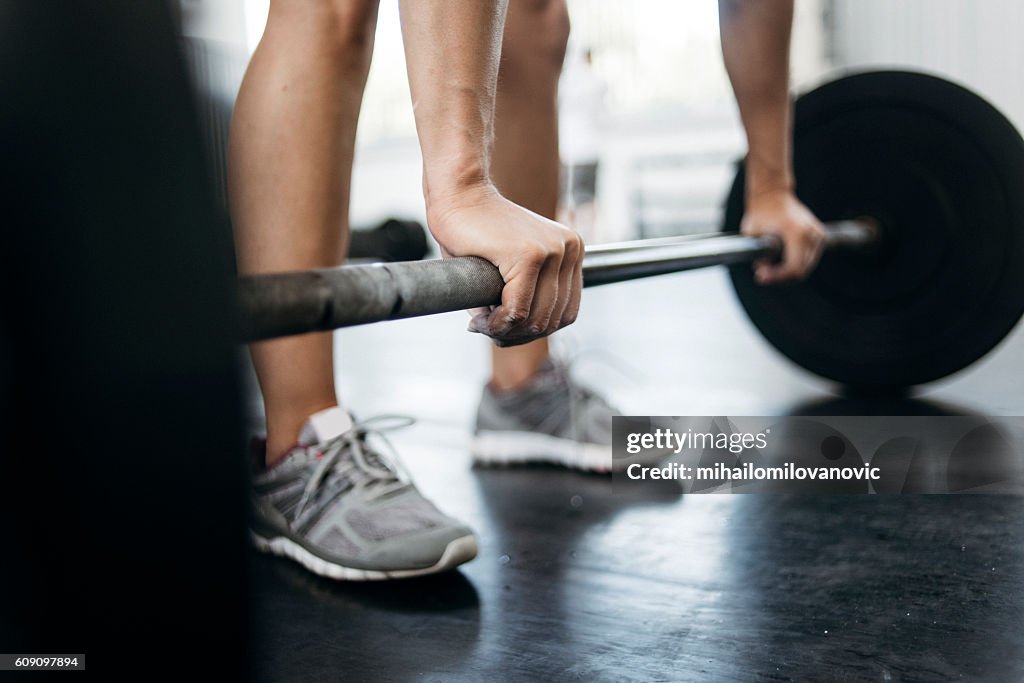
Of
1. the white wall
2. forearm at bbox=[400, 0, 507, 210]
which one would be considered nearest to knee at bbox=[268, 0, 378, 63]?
forearm at bbox=[400, 0, 507, 210]

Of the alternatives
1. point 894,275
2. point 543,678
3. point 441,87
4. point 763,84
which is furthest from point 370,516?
point 894,275

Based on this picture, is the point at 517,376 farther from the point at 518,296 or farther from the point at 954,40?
the point at 954,40

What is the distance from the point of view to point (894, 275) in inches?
60.7

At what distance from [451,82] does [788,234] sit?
2.52ft

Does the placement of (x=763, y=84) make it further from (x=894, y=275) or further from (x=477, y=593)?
(x=477, y=593)

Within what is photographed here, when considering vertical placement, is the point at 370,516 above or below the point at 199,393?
below

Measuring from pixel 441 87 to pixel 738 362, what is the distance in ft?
4.46

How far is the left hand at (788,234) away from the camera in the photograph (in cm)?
133

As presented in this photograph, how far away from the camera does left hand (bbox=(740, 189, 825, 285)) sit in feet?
4.35

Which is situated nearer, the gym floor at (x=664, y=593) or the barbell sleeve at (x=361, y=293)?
the barbell sleeve at (x=361, y=293)

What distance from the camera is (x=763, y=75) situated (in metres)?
1.37

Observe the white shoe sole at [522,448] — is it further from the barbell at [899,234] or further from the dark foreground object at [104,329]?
the dark foreground object at [104,329]

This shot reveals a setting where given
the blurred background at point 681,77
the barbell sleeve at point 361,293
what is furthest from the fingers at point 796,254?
the blurred background at point 681,77

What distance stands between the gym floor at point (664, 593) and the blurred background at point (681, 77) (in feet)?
11.6
